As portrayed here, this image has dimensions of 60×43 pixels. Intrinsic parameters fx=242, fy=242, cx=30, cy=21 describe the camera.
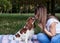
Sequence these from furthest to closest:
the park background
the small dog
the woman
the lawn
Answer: the park background
the lawn
the small dog
the woman

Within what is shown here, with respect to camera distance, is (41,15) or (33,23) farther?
(33,23)

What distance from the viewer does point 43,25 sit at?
5246 mm

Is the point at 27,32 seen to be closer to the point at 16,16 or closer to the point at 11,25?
the point at 11,25

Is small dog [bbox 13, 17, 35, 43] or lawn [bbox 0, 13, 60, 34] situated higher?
small dog [bbox 13, 17, 35, 43]

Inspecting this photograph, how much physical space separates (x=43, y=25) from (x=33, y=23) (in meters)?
0.44

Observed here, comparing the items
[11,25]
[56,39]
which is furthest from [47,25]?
[11,25]

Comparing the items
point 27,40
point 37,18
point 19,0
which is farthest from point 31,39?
point 19,0

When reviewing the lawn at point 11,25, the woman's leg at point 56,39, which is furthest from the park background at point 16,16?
the woman's leg at point 56,39

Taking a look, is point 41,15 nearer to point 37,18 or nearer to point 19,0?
point 37,18

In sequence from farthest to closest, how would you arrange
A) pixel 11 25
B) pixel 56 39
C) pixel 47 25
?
pixel 11 25 → pixel 47 25 → pixel 56 39

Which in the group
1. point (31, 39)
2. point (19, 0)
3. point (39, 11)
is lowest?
point (19, 0)

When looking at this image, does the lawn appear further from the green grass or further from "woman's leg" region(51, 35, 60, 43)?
"woman's leg" region(51, 35, 60, 43)

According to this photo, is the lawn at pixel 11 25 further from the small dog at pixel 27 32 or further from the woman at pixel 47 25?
the woman at pixel 47 25

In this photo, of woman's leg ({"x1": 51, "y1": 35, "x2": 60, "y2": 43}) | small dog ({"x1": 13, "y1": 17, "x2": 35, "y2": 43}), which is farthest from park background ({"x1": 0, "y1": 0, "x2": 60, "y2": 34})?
woman's leg ({"x1": 51, "y1": 35, "x2": 60, "y2": 43})
